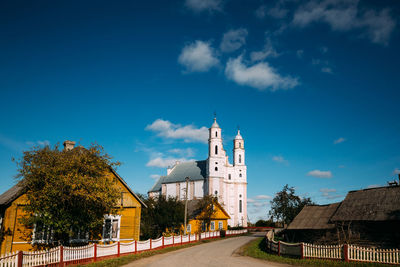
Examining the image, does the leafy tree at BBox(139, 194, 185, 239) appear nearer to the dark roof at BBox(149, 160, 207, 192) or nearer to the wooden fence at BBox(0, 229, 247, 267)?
the wooden fence at BBox(0, 229, 247, 267)

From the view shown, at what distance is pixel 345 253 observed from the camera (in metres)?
17.1

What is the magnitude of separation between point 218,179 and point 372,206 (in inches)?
2282

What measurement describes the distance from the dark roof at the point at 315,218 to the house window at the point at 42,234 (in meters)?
18.7

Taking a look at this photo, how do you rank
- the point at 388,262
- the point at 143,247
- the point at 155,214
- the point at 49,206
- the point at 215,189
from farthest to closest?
Result: the point at 215,189 → the point at 155,214 → the point at 143,247 → the point at 49,206 → the point at 388,262

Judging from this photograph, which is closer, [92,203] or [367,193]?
[92,203]

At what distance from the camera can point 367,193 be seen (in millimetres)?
24766

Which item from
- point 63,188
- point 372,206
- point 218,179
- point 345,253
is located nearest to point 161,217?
point 63,188

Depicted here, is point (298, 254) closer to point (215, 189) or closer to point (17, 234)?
point (17, 234)

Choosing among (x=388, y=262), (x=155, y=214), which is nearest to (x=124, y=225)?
(x=155, y=214)

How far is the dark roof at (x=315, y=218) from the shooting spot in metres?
25.3

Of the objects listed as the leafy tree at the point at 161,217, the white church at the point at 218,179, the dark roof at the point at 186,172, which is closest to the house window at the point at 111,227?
the leafy tree at the point at 161,217

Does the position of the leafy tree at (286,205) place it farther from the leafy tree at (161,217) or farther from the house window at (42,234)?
the house window at (42,234)

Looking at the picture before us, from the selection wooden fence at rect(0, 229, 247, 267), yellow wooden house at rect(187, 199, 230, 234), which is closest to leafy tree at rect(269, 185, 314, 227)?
yellow wooden house at rect(187, 199, 230, 234)

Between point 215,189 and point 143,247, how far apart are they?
57.0m
